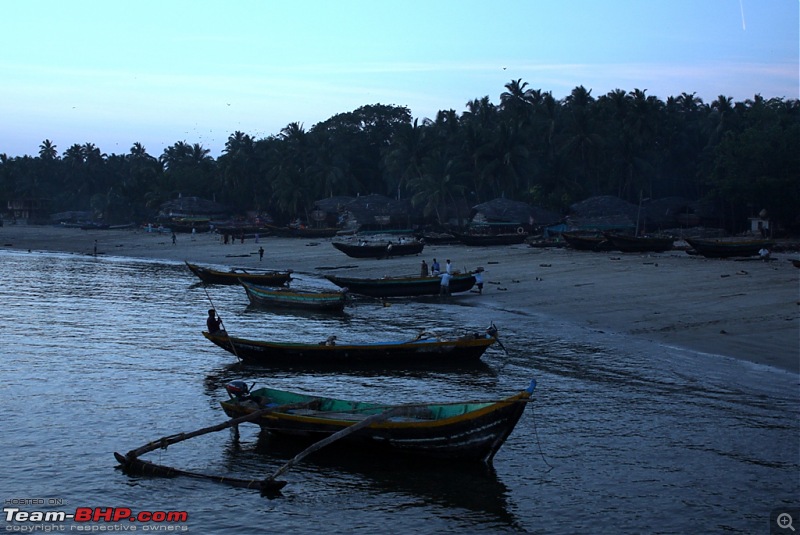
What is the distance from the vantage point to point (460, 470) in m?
14.8

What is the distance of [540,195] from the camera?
73562 mm

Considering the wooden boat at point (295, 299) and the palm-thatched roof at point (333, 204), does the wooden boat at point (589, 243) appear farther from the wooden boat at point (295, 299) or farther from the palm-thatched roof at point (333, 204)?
the palm-thatched roof at point (333, 204)

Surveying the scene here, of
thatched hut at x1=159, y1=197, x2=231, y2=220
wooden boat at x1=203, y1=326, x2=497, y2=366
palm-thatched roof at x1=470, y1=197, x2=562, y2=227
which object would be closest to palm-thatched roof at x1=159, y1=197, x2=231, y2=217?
thatched hut at x1=159, y1=197, x2=231, y2=220

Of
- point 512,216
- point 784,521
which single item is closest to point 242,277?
point 512,216

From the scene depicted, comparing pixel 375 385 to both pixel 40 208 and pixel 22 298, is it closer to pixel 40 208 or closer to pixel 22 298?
pixel 22 298

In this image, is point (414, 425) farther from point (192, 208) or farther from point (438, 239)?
point (192, 208)

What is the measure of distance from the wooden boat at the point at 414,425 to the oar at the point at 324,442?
5cm

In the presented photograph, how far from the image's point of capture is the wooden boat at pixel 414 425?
1441 centimetres

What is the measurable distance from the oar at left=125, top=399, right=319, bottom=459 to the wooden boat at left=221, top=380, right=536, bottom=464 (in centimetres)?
12

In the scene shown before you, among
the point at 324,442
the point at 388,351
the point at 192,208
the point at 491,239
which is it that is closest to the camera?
the point at 324,442

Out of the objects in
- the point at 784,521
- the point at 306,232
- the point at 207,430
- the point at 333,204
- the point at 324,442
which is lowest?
the point at 784,521

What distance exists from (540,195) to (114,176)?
284 ft

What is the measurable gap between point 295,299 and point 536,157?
46.6 m

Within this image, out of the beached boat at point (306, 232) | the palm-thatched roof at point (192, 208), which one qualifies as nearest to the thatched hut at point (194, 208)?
the palm-thatched roof at point (192, 208)
